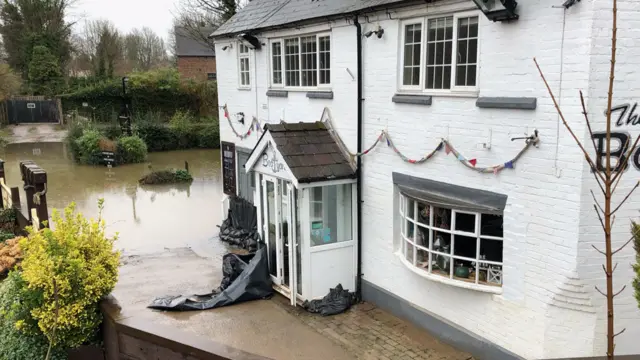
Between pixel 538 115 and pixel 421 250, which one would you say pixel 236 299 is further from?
pixel 538 115

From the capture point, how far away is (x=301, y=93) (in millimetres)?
11422

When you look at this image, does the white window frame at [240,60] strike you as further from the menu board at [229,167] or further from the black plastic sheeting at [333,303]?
the black plastic sheeting at [333,303]

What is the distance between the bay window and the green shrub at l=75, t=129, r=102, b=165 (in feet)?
76.8

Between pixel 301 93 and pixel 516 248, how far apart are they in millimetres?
6178

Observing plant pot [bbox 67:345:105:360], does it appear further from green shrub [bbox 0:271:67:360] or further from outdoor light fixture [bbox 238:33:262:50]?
outdoor light fixture [bbox 238:33:262:50]

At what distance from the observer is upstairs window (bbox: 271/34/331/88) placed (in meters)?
10.6

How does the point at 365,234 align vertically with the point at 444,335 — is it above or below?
above

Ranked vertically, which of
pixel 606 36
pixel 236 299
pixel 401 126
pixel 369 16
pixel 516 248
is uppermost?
pixel 369 16

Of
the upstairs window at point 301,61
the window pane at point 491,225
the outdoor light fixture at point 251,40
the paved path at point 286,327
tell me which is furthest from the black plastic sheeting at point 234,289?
the outdoor light fixture at point 251,40

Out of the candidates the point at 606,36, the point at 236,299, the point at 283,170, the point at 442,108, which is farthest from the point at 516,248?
the point at 236,299

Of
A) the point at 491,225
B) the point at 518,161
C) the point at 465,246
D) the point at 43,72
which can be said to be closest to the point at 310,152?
the point at 465,246

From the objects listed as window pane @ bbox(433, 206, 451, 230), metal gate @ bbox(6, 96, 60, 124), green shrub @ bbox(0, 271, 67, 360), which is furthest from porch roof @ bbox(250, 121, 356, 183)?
metal gate @ bbox(6, 96, 60, 124)

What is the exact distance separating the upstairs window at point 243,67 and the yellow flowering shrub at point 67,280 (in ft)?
25.9

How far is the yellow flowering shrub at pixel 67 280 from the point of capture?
614cm
